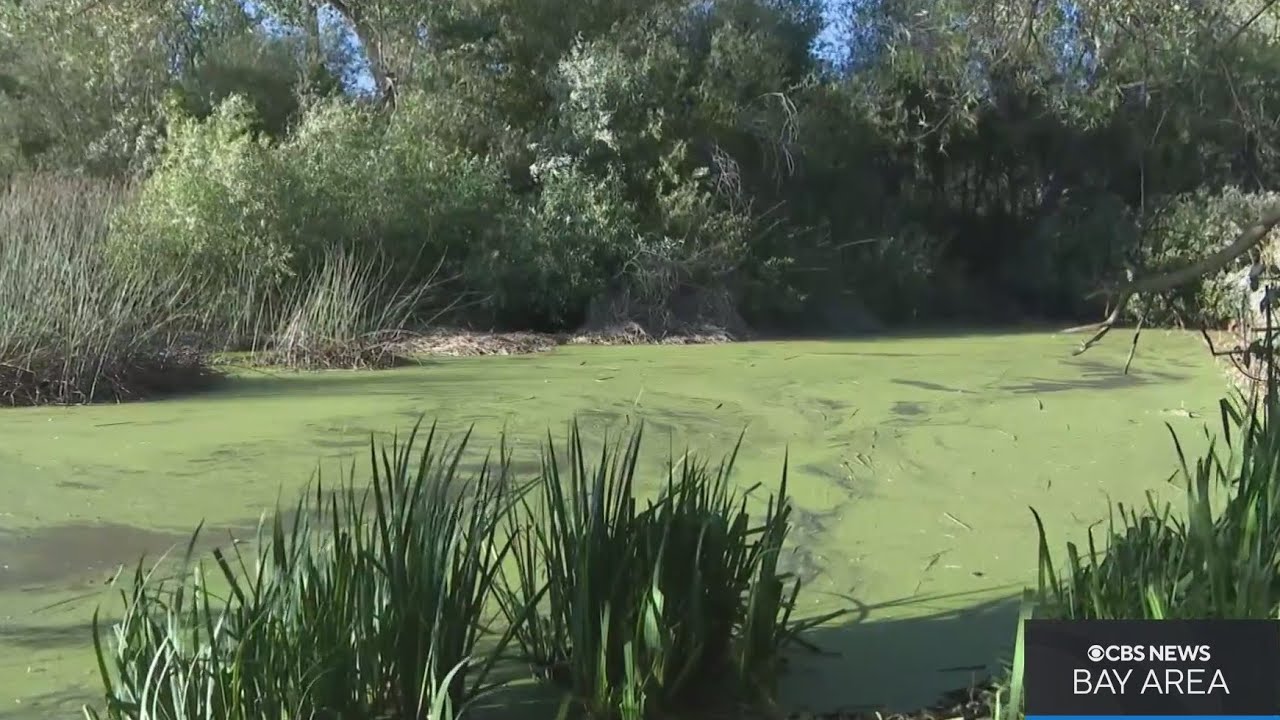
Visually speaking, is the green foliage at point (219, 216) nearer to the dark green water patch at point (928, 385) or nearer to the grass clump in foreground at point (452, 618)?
the dark green water patch at point (928, 385)

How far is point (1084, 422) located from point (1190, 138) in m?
11.2

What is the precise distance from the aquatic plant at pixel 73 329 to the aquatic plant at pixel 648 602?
4.89 meters

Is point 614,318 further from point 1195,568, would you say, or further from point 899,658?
point 1195,568

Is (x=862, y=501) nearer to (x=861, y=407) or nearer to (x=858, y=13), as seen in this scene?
(x=861, y=407)

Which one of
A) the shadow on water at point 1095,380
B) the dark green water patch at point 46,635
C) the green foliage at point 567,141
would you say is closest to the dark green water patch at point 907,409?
the shadow on water at point 1095,380

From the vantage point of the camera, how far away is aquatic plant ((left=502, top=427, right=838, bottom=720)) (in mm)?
2764

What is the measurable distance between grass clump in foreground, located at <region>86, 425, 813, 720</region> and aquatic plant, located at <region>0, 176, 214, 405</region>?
166 inches

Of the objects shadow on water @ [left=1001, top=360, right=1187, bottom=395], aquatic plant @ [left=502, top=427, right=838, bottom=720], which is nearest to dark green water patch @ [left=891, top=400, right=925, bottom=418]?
shadow on water @ [left=1001, top=360, right=1187, bottom=395]

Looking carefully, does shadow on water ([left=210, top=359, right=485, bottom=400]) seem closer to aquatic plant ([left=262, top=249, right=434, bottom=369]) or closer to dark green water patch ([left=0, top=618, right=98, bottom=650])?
aquatic plant ([left=262, top=249, right=434, bottom=369])

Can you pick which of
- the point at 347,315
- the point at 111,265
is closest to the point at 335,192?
the point at 347,315

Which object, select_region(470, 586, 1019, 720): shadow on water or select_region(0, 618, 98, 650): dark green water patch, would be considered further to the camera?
select_region(0, 618, 98, 650): dark green water patch

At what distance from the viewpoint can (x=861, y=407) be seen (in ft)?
24.8

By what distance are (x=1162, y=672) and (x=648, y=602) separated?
146 centimetres

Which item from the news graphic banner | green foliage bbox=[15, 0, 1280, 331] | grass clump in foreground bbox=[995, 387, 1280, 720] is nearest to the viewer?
the news graphic banner
